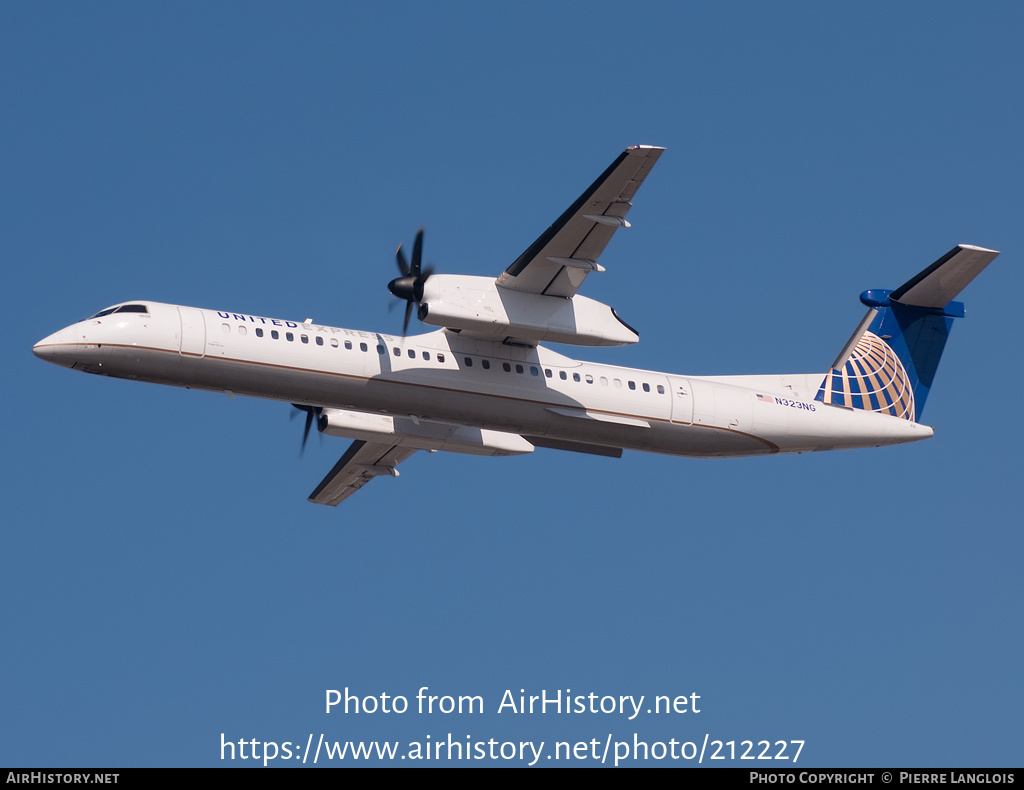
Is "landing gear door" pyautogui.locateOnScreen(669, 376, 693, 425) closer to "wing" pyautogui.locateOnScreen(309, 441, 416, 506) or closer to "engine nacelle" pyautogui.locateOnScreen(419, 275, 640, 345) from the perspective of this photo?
"engine nacelle" pyautogui.locateOnScreen(419, 275, 640, 345)

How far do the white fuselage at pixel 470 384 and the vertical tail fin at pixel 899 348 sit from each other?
76 centimetres

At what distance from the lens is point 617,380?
25.9 m

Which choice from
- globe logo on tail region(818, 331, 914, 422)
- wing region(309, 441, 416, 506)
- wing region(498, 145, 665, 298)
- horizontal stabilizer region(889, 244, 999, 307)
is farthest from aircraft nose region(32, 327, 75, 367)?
horizontal stabilizer region(889, 244, 999, 307)

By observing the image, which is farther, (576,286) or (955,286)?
(955,286)

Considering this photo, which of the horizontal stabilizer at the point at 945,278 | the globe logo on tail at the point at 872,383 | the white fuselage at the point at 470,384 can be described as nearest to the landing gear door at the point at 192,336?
the white fuselage at the point at 470,384

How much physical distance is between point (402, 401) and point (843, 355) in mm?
10840

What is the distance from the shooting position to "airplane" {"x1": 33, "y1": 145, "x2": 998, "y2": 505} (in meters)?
23.0

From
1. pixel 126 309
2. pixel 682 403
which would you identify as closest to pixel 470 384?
pixel 682 403

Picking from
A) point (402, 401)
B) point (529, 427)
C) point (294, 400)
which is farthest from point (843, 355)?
point (294, 400)

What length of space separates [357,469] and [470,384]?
6.60 metres

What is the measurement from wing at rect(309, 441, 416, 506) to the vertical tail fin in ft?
31.9

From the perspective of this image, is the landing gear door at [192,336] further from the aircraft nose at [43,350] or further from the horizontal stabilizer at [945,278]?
the horizontal stabilizer at [945,278]
